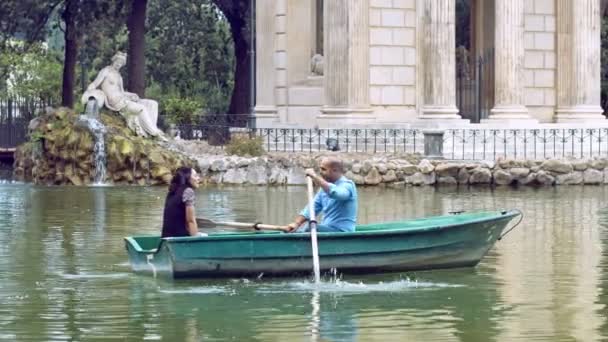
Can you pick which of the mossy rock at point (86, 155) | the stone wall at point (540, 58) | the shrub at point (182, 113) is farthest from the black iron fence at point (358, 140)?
the shrub at point (182, 113)

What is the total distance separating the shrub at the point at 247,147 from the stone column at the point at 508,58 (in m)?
6.88

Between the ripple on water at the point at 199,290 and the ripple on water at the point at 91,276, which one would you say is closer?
the ripple on water at the point at 199,290

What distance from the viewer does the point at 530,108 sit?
50688mm

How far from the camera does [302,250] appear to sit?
72.1ft

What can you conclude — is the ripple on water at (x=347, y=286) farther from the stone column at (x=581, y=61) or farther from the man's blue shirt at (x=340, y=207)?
the stone column at (x=581, y=61)

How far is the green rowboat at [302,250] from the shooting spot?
21766 millimetres

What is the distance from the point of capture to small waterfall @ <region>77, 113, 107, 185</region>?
144 feet

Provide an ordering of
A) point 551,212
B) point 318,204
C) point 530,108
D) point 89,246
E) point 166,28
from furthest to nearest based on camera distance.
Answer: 1. point 166,28
2. point 530,108
3. point 551,212
4. point 89,246
5. point 318,204

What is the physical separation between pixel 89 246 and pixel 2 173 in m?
23.3

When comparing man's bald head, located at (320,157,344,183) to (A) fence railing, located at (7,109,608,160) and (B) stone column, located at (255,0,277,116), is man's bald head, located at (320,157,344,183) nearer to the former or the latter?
(A) fence railing, located at (7,109,608,160)

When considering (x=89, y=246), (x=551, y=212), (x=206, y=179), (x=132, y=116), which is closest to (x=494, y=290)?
(x=89, y=246)

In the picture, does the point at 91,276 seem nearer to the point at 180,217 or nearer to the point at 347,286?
the point at 180,217

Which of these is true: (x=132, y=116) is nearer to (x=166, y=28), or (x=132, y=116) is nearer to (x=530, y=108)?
(x=530, y=108)

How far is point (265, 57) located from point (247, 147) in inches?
294
